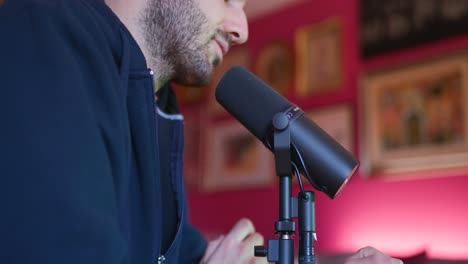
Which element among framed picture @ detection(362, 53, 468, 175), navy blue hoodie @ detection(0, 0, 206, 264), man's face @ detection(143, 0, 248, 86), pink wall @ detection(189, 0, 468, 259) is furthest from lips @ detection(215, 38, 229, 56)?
framed picture @ detection(362, 53, 468, 175)

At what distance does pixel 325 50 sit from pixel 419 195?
1.01 metres

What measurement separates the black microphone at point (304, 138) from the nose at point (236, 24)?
21 centimetres

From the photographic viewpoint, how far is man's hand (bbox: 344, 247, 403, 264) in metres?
0.74

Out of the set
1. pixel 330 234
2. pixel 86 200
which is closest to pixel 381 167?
pixel 330 234

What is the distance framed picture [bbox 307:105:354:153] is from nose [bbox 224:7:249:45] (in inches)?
76.6

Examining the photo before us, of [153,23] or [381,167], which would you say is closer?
[153,23]

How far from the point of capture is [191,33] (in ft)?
3.13

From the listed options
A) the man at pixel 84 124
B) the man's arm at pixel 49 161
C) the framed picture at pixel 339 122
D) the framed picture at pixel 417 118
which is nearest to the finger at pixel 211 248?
the man at pixel 84 124

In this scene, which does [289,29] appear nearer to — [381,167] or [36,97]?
[381,167]

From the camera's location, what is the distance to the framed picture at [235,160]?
3.41m

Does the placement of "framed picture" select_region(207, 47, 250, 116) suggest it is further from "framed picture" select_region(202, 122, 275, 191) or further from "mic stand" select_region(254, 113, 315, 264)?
"mic stand" select_region(254, 113, 315, 264)

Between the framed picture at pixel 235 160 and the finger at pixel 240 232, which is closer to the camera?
the finger at pixel 240 232

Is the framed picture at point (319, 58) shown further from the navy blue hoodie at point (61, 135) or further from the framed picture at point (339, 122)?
the navy blue hoodie at point (61, 135)

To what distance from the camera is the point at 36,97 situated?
588 millimetres
